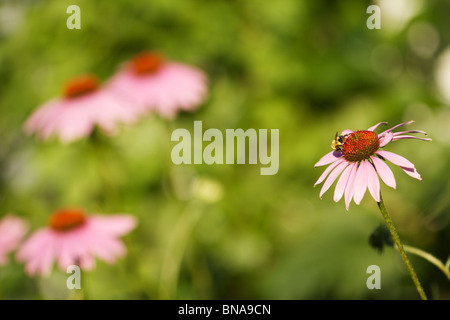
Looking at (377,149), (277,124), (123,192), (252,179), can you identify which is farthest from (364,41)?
(377,149)

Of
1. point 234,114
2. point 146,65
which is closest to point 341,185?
point 146,65

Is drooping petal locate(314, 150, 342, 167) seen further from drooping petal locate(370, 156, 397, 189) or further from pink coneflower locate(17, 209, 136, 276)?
pink coneflower locate(17, 209, 136, 276)

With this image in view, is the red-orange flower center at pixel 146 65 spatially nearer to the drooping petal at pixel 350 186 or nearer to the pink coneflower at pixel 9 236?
the pink coneflower at pixel 9 236

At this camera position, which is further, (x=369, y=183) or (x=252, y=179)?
(x=252, y=179)

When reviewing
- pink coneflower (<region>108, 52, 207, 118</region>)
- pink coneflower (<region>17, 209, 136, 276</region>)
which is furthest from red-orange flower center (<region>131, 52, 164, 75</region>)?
pink coneflower (<region>17, 209, 136, 276</region>)
